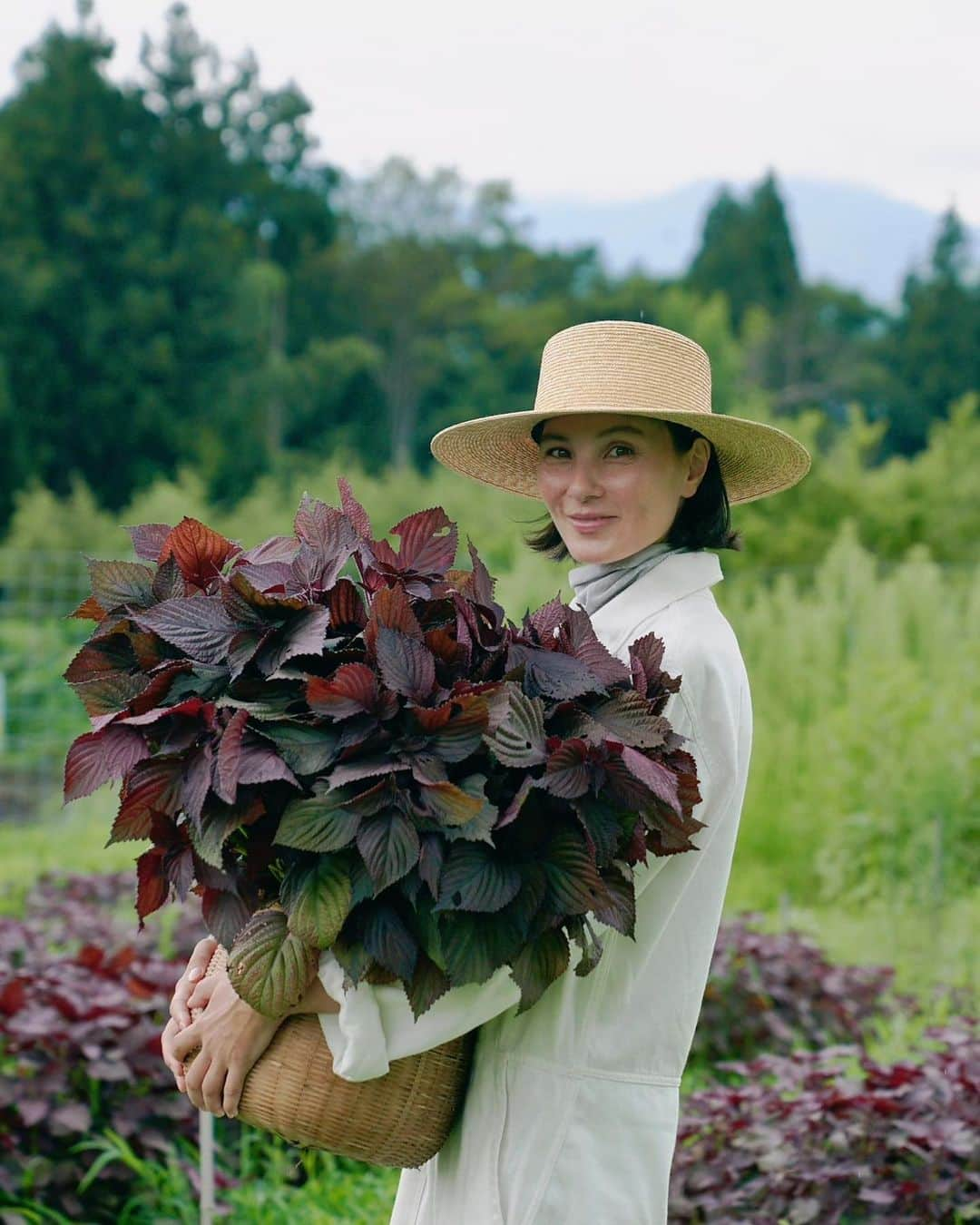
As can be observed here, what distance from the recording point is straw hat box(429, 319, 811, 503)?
74.7 inches

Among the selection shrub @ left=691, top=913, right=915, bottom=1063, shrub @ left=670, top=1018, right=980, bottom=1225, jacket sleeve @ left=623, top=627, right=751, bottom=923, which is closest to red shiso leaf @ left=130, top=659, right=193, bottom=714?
jacket sleeve @ left=623, top=627, right=751, bottom=923

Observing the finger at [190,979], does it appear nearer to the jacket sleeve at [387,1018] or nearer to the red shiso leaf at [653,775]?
the jacket sleeve at [387,1018]

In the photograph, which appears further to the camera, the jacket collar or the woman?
the jacket collar

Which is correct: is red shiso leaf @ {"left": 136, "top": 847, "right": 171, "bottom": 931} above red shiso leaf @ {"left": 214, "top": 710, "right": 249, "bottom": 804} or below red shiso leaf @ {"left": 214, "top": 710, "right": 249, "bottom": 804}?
below

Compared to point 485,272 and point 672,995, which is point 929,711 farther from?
point 485,272

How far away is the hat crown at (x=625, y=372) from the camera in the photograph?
1896 mm

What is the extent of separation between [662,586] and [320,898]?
620 mm

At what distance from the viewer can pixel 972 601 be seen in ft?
24.8

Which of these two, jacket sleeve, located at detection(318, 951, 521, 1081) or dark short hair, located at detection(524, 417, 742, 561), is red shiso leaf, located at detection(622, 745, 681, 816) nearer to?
jacket sleeve, located at detection(318, 951, 521, 1081)

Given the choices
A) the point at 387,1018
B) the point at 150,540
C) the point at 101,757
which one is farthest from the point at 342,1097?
the point at 150,540

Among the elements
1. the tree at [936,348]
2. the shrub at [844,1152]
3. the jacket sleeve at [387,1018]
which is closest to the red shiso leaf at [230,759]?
the jacket sleeve at [387,1018]

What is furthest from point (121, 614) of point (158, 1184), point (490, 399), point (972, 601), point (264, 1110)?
point (490, 399)

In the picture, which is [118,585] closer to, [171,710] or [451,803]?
[171,710]

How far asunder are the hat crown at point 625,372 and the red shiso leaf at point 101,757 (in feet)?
2.31
